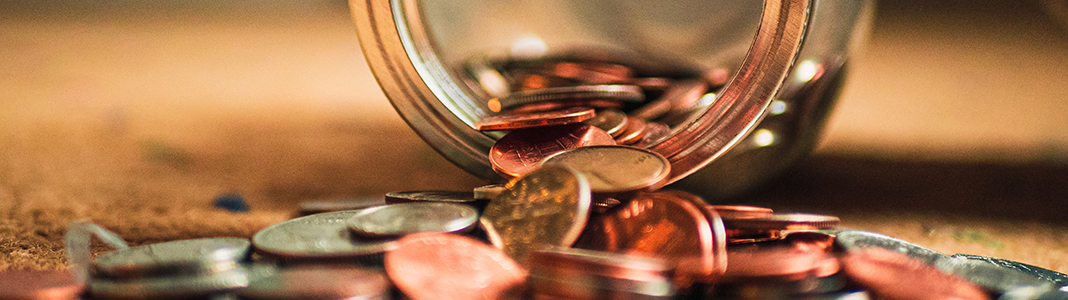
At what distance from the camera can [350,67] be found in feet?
10.4

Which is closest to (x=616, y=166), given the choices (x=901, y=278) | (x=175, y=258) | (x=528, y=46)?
(x=901, y=278)

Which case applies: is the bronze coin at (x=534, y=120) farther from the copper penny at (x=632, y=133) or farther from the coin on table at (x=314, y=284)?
the coin on table at (x=314, y=284)

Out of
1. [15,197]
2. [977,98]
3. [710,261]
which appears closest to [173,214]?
[15,197]

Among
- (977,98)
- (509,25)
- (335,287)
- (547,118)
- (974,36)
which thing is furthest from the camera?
(974,36)

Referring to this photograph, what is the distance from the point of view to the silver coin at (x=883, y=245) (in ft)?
2.36

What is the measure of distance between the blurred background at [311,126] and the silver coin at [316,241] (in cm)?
26

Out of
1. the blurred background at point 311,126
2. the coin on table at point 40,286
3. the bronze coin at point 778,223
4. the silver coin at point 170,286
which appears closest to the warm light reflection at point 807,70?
the blurred background at point 311,126

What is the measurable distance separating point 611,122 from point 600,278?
46cm

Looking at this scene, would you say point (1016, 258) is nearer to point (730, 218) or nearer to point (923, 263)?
point (923, 263)

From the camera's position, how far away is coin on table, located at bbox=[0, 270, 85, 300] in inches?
23.5

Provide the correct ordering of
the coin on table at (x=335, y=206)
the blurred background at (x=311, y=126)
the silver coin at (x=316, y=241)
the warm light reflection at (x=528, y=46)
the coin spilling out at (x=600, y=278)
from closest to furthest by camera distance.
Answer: the coin spilling out at (x=600, y=278) → the silver coin at (x=316, y=241) → the coin on table at (x=335, y=206) → the blurred background at (x=311, y=126) → the warm light reflection at (x=528, y=46)

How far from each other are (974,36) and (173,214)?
3.30 m

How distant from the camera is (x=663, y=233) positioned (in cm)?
71

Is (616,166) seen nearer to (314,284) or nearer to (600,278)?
(600,278)
